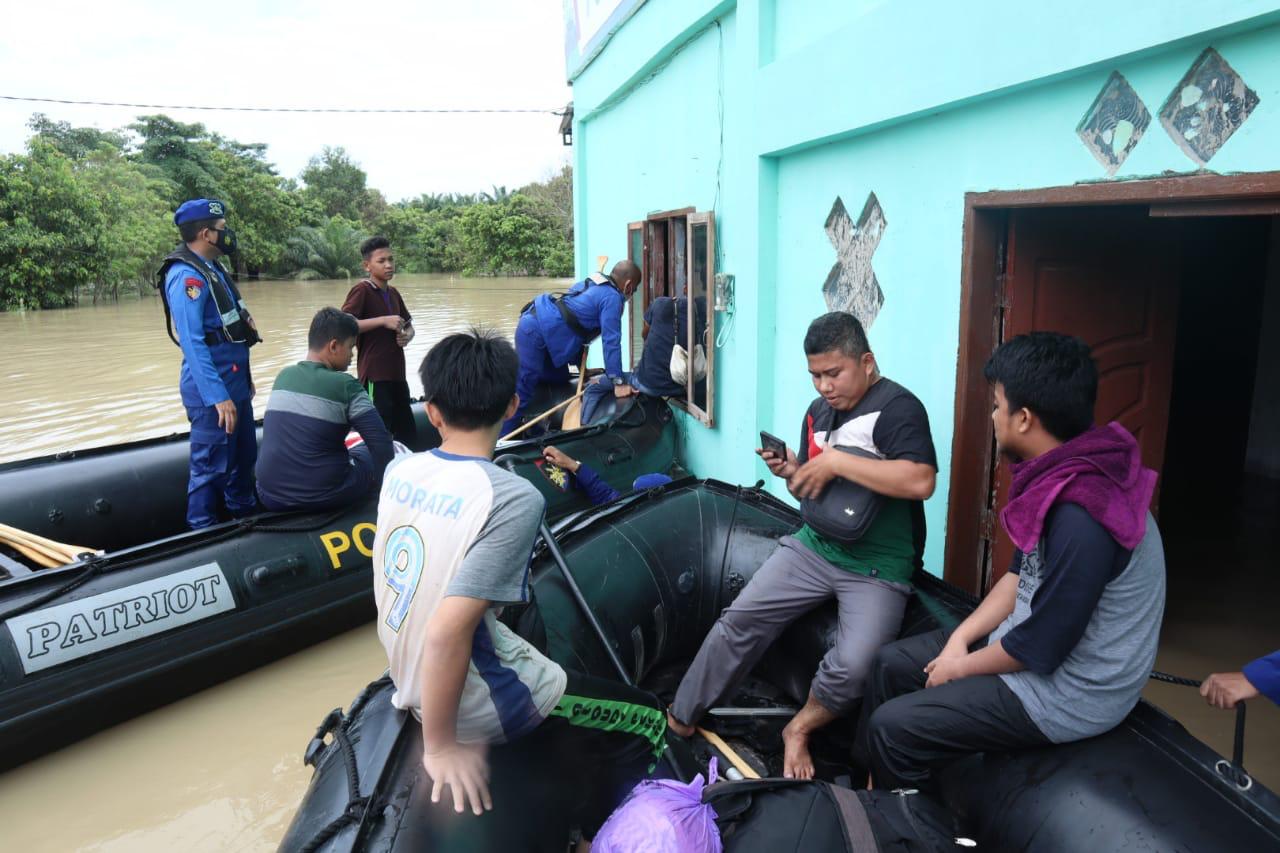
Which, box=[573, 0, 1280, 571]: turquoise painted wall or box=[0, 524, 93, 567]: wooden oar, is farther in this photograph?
box=[0, 524, 93, 567]: wooden oar

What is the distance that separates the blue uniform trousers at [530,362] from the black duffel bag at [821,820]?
4164 millimetres

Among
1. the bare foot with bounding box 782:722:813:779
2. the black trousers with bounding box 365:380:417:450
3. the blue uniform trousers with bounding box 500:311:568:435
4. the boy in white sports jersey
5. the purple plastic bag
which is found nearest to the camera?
the boy in white sports jersey

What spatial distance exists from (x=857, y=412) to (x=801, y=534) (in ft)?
1.58

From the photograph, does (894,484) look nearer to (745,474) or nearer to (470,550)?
(470,550)

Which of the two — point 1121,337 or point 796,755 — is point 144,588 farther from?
point 1121,337

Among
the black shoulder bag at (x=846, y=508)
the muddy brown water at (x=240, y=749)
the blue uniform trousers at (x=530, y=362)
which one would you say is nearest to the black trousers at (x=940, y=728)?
the black shoulder bag at (x=846, y=508)

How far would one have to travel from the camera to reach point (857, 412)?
246 cm

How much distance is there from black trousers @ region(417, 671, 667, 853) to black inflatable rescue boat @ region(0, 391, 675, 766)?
7.27ft

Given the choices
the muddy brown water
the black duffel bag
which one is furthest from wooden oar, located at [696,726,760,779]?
the muddy brown water

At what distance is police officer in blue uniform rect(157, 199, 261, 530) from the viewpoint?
3.80m

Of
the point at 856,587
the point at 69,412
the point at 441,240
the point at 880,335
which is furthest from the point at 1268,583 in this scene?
the point at 441,240

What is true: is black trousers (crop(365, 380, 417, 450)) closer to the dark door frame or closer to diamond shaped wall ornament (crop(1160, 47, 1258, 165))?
the dark door frame

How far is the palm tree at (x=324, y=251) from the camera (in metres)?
32.0

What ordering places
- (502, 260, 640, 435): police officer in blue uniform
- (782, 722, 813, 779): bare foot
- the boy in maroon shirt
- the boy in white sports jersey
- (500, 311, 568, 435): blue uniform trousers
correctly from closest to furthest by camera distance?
the boy in white sports jersey, (782, 722, 813, 779): bare foot, the boy in maroon shirt, (502, 260, 640, 435): police officer in blue uniform, (500, 311, 568, 435): blue uniform trousers
